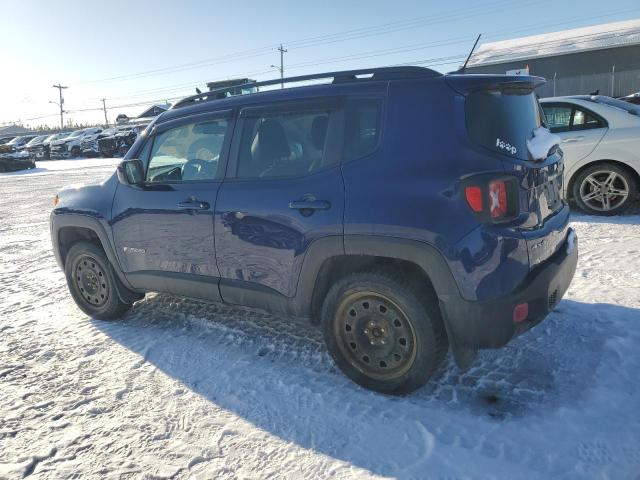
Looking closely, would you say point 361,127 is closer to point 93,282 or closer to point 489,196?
point 489,196

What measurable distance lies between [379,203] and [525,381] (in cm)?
144

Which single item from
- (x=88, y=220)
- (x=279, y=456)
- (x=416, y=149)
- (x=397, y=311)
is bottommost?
(x=279, y=456)

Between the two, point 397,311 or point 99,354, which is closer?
point 397,311

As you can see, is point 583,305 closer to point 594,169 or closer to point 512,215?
point 512,215

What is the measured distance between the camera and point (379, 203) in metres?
2.67

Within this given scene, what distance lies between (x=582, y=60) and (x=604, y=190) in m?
29.3

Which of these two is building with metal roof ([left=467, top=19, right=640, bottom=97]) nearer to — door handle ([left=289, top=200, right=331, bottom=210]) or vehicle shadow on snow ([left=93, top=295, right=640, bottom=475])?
vehicle shadow on snow ([left=93, top=295, right=640, bottom=475])

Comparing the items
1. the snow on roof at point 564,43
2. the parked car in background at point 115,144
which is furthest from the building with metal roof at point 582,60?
the parked car in background at point 115,144

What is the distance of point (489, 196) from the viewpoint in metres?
2.43

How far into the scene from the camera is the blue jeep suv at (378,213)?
2.51 metres

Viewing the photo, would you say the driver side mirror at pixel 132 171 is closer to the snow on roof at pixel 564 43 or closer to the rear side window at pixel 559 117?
the rear side window at pixel 559 117

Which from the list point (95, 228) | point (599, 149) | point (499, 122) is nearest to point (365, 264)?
point (499, 122)

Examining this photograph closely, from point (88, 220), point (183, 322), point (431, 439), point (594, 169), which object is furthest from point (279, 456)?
point (594, 169)

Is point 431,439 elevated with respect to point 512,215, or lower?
lower
